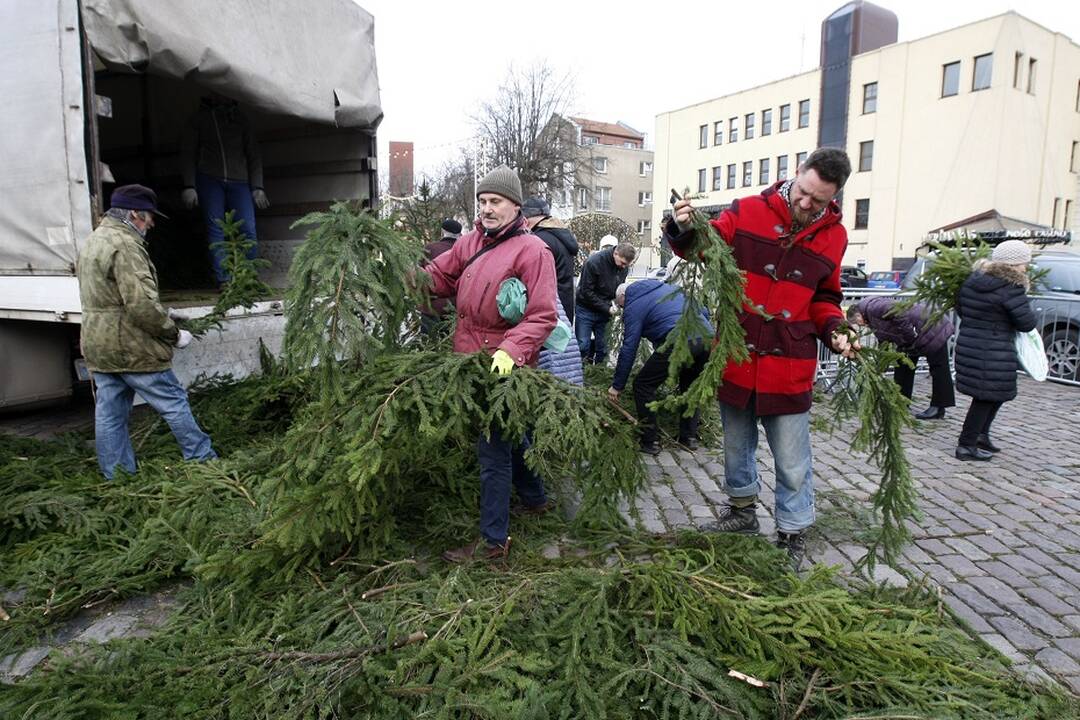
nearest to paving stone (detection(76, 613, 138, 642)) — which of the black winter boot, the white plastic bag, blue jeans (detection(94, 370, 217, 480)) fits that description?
blue jeans (detection(94, 370, 217, 480))

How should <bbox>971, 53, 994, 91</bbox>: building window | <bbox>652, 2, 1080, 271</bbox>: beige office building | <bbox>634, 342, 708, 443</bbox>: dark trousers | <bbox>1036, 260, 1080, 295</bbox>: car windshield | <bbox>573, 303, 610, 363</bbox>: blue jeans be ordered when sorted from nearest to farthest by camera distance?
<bbox>634, 342, 708, 443</bbox>: dark trousers
<bbox>573, 303, 610, 363</bbox>: blue jeans
<bbox>1036, 260, 1080, 295</bbox>: car windshield
<bbox>971, 53, 994, 91</bbox>: building window
<bbox>652, 2, 1080, 271</bbox>: beige office building

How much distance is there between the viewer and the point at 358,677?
2.40m

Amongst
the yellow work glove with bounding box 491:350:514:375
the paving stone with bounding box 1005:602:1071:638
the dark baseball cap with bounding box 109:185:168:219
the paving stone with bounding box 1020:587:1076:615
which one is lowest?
the paving stone with bounding box 1005:602:1071:638

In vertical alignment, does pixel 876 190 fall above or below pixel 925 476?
above

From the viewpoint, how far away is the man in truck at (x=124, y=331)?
4.36 meters

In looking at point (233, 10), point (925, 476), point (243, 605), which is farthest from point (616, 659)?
point (233, 10)

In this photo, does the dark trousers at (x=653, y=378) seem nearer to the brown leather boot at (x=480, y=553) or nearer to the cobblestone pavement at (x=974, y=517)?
the cobblestone pavement at (x=974, y=517)

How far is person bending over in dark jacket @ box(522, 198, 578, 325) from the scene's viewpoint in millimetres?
5824

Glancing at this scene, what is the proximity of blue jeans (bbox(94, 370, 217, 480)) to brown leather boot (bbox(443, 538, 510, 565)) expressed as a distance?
7.74ft

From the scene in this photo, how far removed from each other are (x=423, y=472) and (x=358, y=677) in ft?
5.48

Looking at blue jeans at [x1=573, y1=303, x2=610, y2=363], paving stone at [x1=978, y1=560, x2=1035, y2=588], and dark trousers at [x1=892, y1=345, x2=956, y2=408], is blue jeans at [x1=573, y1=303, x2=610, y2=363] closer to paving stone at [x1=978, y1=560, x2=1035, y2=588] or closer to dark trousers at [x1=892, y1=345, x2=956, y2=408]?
dark trousers at [x1=892, y1=345, x2=956, y2=408]

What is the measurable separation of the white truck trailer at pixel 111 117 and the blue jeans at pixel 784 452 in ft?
8.72

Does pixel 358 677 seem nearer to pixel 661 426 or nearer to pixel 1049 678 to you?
pixel 1049 678

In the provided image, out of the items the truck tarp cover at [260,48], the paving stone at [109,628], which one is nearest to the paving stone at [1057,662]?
the paving stone at [109,628]
